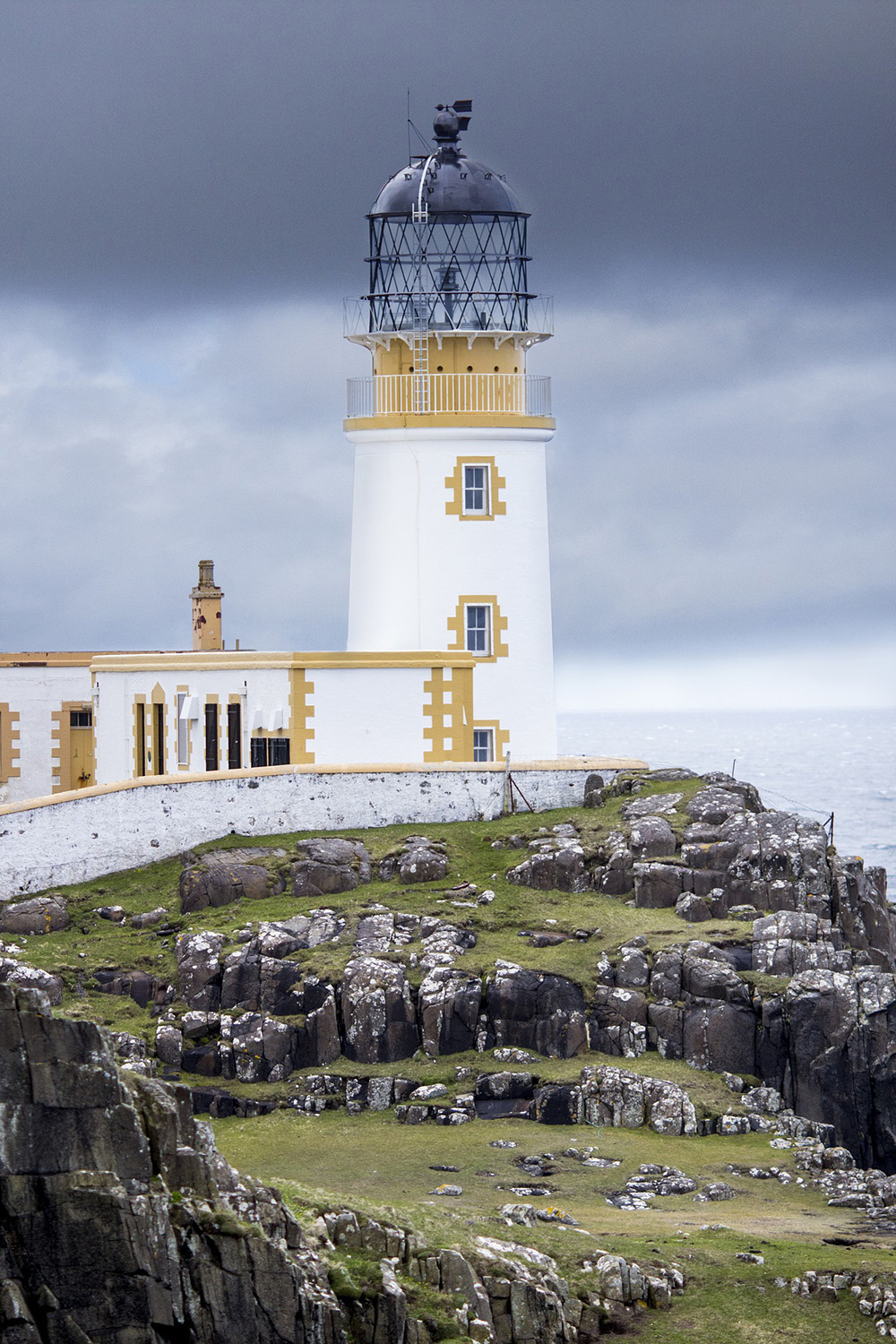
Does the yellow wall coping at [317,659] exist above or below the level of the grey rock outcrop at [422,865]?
above

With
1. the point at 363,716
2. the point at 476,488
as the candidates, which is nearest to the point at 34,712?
the point at 363,716

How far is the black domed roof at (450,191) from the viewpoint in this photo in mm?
50344

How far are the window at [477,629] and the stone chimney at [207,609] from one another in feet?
32.7

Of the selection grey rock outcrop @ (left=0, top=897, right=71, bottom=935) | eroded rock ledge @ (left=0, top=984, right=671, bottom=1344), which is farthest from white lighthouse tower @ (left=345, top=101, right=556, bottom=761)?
eroded rock ledge @ (left=0, top=984, right=671, bottom=1344)

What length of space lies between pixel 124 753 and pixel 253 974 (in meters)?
13.1

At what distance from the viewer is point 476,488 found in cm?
5044

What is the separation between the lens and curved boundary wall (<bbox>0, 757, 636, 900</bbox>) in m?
41.9

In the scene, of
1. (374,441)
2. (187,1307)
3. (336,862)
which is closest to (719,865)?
(336,862)

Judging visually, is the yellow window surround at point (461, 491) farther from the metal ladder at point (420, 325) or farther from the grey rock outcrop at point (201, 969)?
the grey rock outcrop at point (201, 969)

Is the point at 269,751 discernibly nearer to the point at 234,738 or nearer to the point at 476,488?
the point at 234,738

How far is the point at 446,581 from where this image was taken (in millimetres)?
50094

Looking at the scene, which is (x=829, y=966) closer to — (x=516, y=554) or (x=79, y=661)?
(x=516, y=554)

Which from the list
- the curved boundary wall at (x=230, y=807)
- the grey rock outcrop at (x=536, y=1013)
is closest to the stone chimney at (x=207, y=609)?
the curved boundary wall at (x=230, y=807)

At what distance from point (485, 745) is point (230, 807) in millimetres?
8562
